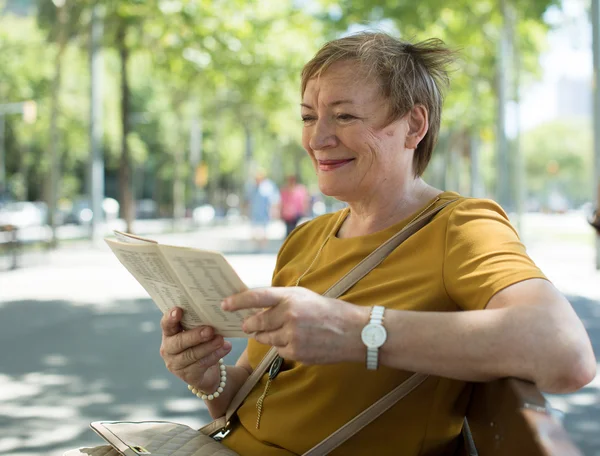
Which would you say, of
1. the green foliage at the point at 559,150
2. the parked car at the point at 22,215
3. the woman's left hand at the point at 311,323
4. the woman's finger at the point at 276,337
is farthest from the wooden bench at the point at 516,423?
the green foliage at the point at 559,150

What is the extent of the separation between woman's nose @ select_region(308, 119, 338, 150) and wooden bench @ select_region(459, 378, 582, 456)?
75 cm

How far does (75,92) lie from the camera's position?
129 feet

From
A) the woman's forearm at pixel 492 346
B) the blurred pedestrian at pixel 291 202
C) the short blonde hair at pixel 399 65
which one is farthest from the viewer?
the blurred pedestrian at pixel 291 202

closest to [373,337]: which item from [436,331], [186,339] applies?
[436,331]

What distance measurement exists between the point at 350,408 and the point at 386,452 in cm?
13

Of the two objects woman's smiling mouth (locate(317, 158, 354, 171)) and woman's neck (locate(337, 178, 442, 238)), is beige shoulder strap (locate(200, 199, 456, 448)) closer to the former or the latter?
woman's neck (locate(337, 178, 442, 238))

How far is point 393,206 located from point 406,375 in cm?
54

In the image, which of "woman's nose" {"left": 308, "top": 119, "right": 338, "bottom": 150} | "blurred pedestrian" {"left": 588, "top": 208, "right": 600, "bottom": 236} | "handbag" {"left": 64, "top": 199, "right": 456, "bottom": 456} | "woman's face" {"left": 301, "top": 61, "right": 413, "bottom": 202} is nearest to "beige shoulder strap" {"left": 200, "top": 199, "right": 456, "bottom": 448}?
"handbag" {"left": 64, "top": 199, "right": 456, "bottom": 456}

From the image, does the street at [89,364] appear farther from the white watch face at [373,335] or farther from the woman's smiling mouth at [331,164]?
the woman's smiling mouth at [331,164]

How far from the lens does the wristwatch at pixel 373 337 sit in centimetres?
178

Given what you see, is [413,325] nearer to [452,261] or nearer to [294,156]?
[452,261]

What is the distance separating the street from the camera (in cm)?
546

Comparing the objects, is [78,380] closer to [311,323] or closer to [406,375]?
[406,375]

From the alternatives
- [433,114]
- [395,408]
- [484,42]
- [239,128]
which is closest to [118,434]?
[395,408]
